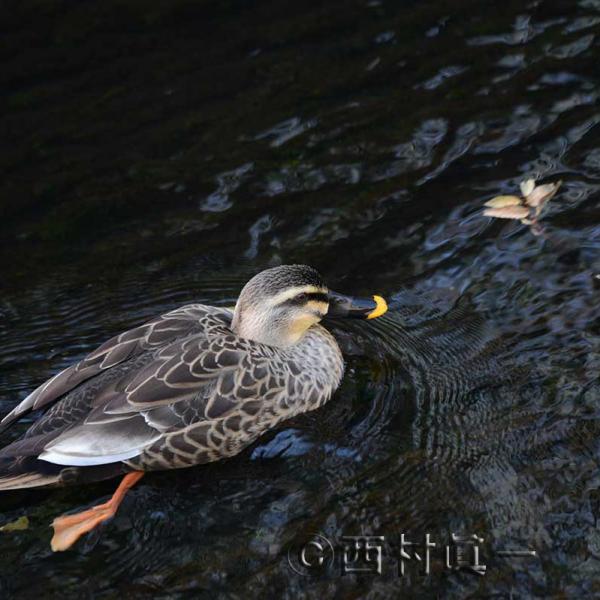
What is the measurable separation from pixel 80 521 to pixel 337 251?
10.1 ft

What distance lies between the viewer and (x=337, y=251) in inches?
309

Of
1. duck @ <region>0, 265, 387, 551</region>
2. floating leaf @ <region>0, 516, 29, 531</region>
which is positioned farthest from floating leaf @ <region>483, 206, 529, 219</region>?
floating leaf @ <region>0, 516, 29, 531</region>

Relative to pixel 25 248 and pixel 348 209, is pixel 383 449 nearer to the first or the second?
pixel 348 209

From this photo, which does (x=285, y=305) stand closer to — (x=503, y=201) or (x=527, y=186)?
(x=503, y=201)

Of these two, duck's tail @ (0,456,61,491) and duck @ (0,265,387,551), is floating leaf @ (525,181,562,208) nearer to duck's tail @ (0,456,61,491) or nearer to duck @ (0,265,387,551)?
duck @ (0,265,387,551)

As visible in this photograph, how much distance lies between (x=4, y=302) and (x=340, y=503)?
127 inches

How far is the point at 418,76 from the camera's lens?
955 centimetres

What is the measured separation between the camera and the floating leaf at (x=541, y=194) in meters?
7.89

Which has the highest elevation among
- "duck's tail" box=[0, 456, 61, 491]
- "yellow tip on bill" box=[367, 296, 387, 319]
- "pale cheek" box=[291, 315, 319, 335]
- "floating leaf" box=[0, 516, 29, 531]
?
"duck's tail" box=[0, 456, 61, 491]

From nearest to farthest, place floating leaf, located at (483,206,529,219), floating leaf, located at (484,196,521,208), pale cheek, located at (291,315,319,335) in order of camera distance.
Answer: pale cheek, located at (291,315,319,335), floating leaf, located at (483,206,529,219), floating leaf, located at (484,196,521,208)

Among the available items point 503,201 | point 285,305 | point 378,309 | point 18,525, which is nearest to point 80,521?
point 18,525

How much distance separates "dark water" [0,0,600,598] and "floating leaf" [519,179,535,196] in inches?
7.9

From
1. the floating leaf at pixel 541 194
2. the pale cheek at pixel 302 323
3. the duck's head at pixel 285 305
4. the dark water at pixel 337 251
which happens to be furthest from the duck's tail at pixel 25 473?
the floating leaf at pixel 541 194

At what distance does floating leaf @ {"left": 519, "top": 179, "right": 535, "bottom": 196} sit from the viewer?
800 cm
